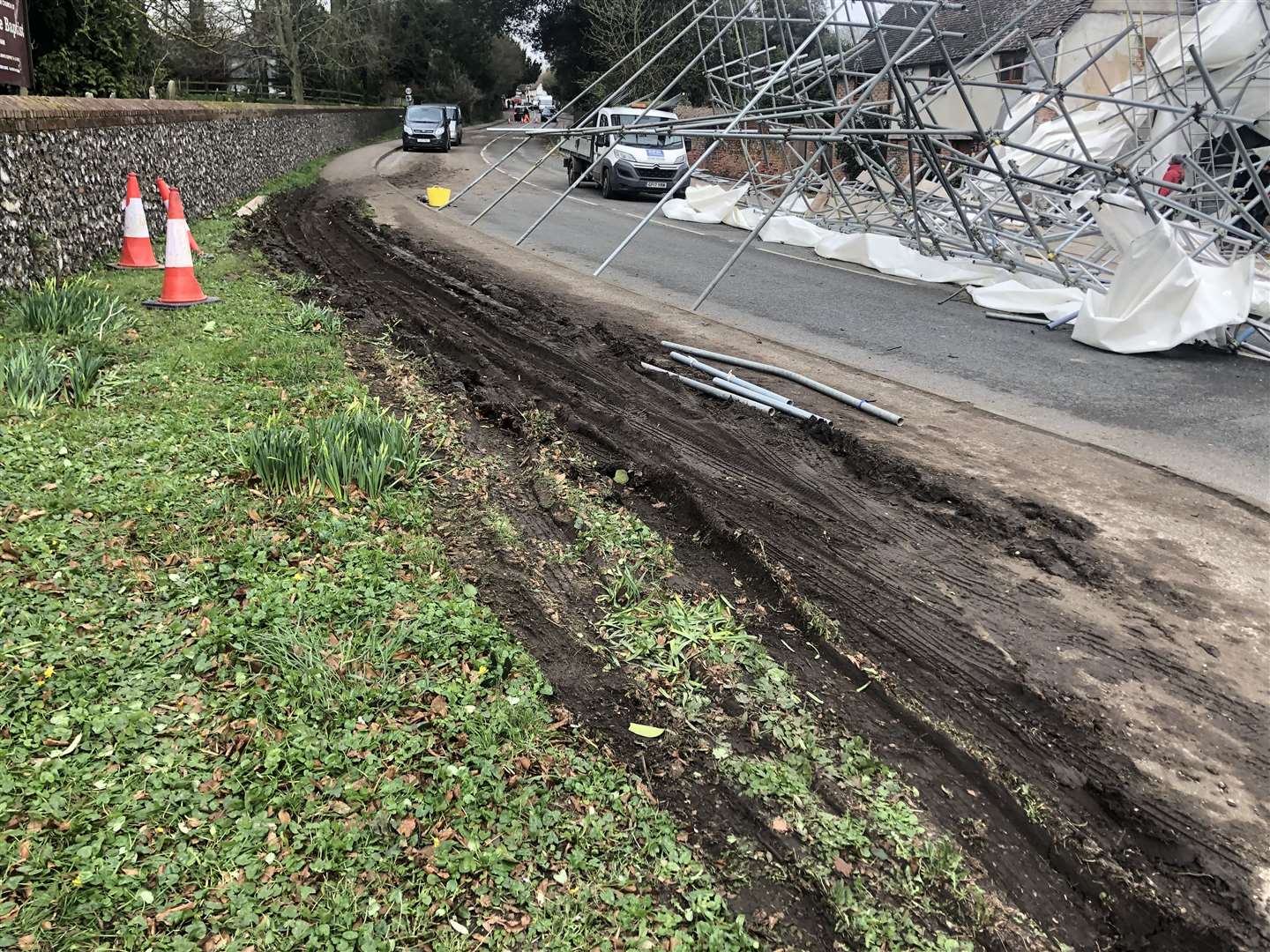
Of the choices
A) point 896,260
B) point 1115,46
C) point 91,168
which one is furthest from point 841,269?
point 91,168

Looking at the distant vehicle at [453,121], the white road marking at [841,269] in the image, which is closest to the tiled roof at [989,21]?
the white road marking at [841,269]

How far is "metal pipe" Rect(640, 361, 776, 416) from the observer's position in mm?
5797

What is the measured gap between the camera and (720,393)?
6051 millimetres

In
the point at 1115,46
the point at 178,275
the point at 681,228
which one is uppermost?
the point at 1115,46

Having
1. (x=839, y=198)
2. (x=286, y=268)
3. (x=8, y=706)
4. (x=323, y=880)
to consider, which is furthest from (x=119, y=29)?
(x=323, y=880)

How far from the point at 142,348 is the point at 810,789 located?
548cm

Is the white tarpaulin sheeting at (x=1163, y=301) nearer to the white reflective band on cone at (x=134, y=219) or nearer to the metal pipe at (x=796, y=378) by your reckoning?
the metal pipe at (x=796, y=378)

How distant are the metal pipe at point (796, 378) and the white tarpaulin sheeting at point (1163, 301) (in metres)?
3.66

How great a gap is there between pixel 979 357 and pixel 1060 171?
6.82 metres

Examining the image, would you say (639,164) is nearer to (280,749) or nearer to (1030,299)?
(1030,299)

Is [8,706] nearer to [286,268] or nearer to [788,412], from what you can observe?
[788,412]

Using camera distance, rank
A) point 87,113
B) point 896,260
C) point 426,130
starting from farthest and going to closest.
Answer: point 426,130
point 896,260
point 87,113

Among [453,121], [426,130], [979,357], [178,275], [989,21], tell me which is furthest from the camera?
[453,121]

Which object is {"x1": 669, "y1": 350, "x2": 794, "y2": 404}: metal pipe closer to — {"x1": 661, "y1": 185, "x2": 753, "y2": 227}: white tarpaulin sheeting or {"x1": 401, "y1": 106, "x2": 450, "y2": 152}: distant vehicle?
{"x1": 661, "y1": 185, "x2": 753, "y2": 227}: white tarpaulin sheeting
